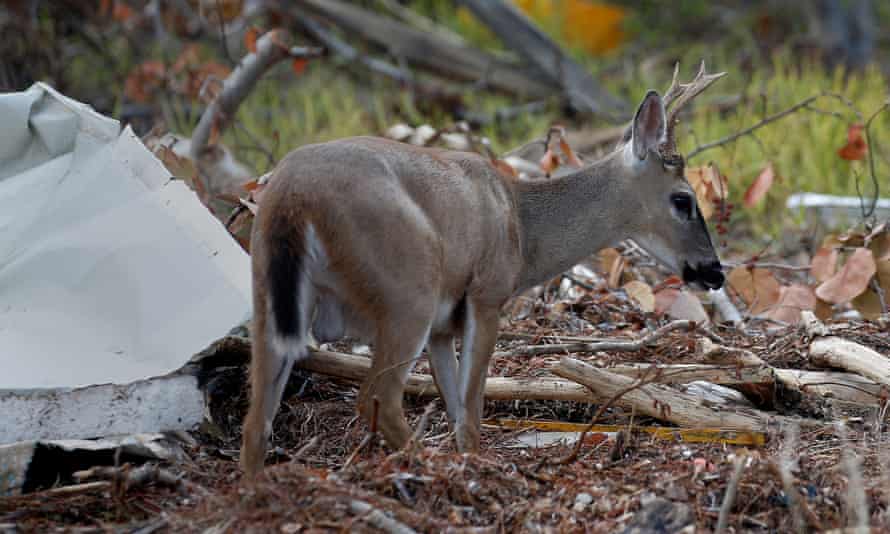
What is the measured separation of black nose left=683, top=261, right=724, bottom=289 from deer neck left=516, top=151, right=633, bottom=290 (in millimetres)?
306

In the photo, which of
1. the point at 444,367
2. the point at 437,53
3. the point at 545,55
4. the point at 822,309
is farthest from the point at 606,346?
the point at 437,53

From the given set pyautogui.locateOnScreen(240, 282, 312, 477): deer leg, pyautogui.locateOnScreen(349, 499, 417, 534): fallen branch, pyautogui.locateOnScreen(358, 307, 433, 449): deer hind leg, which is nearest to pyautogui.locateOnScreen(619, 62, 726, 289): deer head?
pyautogui.locateOnScreen(358, 307, 433, 449): deer hind leg

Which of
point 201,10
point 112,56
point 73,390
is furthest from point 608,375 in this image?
point 112,56

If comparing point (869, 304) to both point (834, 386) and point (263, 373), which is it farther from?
point (263, 373)

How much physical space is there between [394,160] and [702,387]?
1.53 metres

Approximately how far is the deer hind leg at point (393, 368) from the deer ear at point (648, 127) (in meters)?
1.44

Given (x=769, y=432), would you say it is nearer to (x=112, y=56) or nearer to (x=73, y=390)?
(x=73, y=390)

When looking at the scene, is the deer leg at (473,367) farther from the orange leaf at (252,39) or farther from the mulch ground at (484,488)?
the orange leaf at (252,39)

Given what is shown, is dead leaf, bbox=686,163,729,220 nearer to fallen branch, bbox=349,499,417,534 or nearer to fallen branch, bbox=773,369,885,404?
fallen branch, bbox=773,369,885,404

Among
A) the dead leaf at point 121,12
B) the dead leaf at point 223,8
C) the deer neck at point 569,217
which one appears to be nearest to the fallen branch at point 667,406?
the deer neck at point 569,217

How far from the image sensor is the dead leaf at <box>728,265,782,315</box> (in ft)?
18.8

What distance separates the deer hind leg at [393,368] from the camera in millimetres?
3789

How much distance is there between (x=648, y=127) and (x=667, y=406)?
1197 millimetres

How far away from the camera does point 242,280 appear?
4352 millimetres
